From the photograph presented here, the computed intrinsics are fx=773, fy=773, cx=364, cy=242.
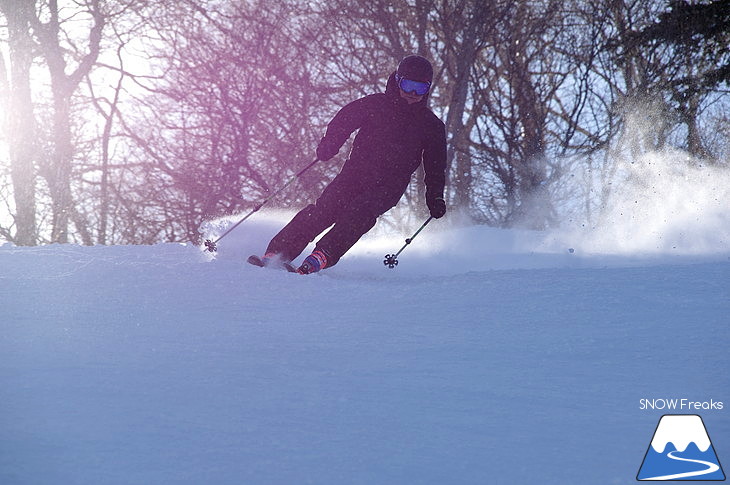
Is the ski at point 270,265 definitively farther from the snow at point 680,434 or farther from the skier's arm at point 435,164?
the snow at point 680,434

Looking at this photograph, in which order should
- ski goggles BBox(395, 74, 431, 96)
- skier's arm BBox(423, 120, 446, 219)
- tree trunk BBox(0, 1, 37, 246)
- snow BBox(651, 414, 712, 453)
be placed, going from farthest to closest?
1. tree trunk BBox(0, 1, 37, 246)
2. skier's arm BBox(423, 120, 446, 219)
3. ski goggles BBox(395, 74, 431, 96)
4. snow BBox(651, 414, 712, 453)

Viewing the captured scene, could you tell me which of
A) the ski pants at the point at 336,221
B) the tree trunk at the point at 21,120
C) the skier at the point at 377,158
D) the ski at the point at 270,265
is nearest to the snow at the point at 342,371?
the ski at the point at 270,265

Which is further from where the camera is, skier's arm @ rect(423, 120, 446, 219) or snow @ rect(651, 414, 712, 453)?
skier's arm @ rect(423, 120, 446, 219)

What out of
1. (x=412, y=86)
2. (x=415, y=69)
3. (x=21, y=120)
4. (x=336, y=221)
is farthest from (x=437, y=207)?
(x=21, y=120)

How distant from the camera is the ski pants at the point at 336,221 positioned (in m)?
5.24

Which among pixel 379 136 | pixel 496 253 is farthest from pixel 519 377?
pixel 496 253

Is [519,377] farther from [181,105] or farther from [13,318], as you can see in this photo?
[181,105]

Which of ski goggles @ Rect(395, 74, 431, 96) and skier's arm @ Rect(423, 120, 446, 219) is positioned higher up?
ski goggles @ Rect(395, 74, 431, 96)

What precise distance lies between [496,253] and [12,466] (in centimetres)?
464

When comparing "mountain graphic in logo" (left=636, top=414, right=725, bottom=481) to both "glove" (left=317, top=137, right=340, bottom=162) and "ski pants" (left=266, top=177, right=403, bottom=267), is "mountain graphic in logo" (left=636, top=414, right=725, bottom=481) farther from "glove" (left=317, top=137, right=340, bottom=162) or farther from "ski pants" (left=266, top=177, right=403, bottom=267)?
"glove" (left=317, top=137, right=340, bottom=162)

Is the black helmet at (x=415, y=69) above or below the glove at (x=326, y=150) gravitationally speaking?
above

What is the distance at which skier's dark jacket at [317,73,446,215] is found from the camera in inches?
217

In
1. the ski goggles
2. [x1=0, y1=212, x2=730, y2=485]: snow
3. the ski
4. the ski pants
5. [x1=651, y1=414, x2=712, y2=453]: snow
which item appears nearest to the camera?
[x1=0, y1=212, x2=730, y2=485]: snow

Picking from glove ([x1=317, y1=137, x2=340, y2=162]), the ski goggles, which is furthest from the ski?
the ski goggles
